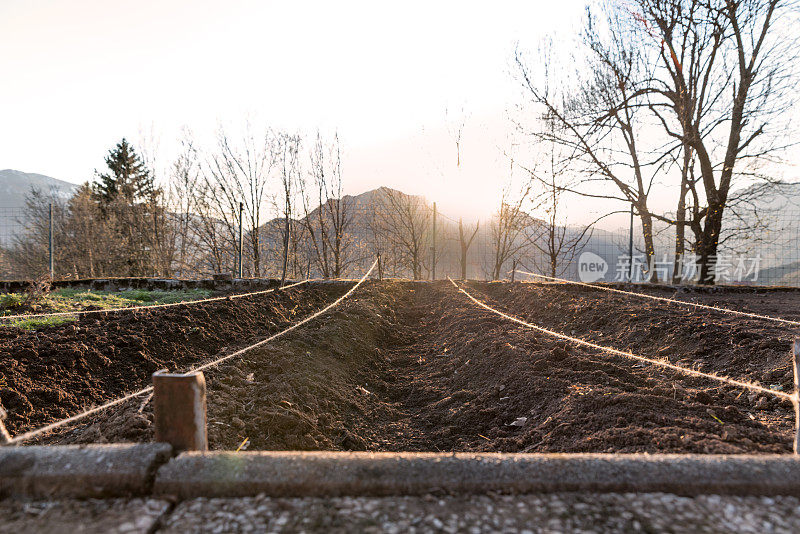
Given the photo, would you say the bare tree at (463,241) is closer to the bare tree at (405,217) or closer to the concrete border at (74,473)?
the bare tree at (405,217)

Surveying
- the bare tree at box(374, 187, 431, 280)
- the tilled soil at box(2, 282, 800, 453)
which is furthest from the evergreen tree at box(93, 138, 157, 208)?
the tilled soil at box(2, 282, 800, 453)

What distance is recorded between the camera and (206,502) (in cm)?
118

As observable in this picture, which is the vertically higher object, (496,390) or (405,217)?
(405,217)

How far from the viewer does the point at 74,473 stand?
120 centimetres

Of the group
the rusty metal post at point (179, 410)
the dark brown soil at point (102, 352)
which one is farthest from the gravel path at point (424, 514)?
the dark brown soil at point (102, 352)

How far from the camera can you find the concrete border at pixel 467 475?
3.89ft

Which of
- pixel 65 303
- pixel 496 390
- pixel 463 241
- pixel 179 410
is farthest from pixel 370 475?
pixel 463 241

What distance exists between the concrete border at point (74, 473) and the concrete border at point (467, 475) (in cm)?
7

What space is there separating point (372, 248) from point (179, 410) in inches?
833

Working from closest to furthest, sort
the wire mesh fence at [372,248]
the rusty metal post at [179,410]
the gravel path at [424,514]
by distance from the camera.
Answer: the gravel path at [424,514], the rusty metal post at [179,410], the wire mesh fence at [372,248]

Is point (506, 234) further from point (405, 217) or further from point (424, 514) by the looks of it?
point (424, 514)

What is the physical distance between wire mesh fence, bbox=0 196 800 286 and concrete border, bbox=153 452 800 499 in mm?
10922

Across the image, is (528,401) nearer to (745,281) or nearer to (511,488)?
(511,488)

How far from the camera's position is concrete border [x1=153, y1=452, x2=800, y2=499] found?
1.19m
